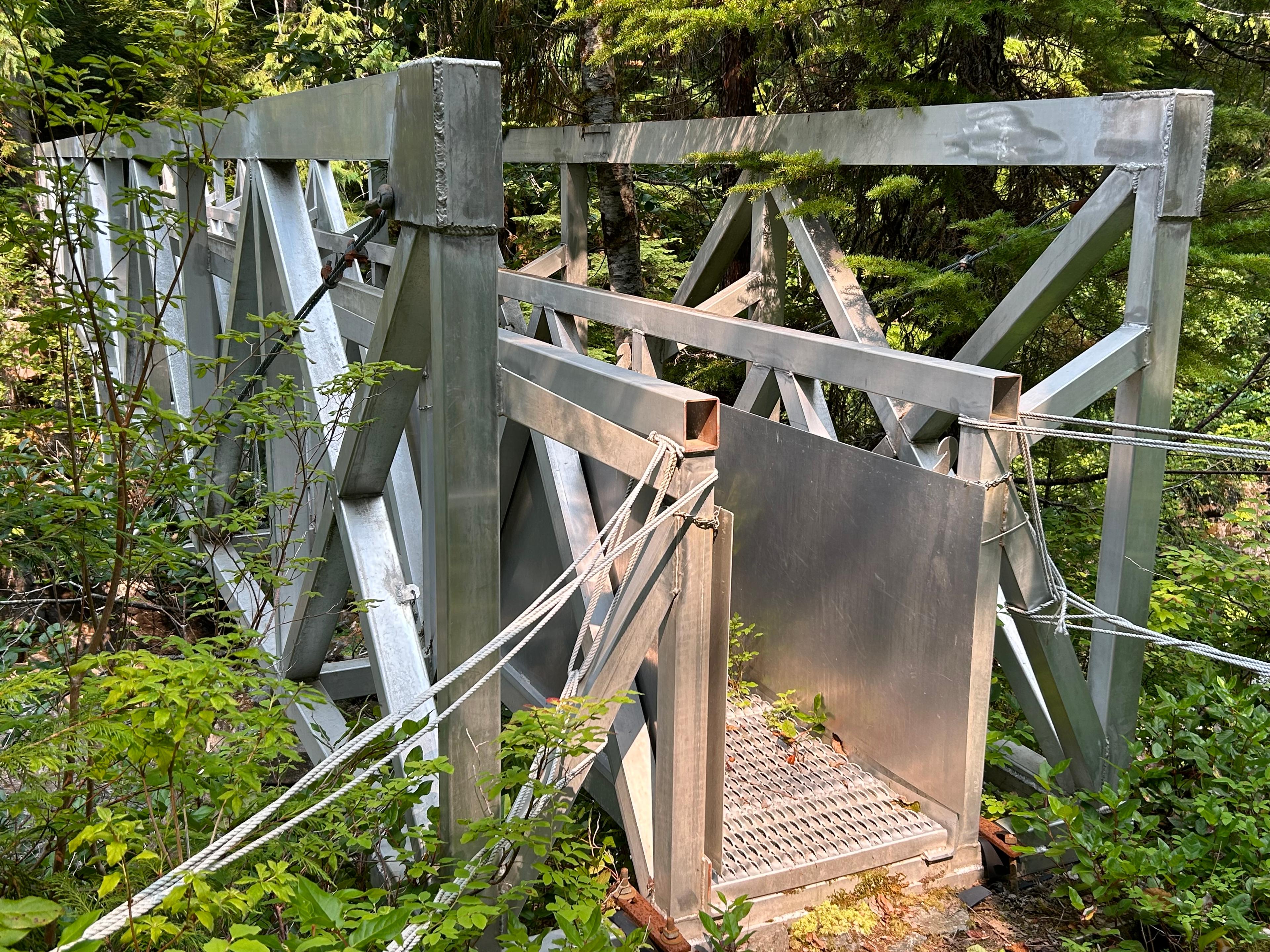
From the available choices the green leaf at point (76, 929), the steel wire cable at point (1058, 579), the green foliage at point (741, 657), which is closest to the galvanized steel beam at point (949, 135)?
the steel wire cable at point (1058, 579)

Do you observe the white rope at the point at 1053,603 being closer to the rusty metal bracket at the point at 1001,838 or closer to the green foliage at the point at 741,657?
the rusty metal bracket at the point at 1001,838

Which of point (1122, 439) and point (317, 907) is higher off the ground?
Answer: point (1122, 439)

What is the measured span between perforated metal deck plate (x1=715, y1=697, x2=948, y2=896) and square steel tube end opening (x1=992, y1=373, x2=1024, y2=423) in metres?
1.41

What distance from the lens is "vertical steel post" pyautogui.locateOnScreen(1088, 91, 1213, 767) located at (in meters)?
3.47

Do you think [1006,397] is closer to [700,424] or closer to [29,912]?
[700,424]

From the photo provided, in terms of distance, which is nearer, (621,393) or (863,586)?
(621,393)

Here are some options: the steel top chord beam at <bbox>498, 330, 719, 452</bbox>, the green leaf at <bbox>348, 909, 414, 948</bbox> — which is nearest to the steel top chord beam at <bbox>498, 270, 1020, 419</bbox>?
the steel top chord beam at <bbox>498, 330, 719, 452</bbox>

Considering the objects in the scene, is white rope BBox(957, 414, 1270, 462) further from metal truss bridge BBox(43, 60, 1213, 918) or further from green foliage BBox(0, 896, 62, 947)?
green foliage BBox(0, 896, 62, 947)

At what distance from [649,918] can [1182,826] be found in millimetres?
1900

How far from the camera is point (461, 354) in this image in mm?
2514

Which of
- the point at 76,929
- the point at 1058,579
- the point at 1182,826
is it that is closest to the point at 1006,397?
the point at 1058,579

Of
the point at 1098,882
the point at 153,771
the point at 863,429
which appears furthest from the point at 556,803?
the point at 863,429

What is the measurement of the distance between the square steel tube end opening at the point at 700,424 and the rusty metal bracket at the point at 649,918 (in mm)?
1374

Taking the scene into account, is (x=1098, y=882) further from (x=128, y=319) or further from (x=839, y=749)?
(x=128, y=319)
